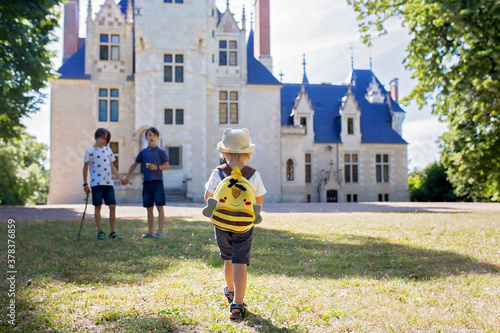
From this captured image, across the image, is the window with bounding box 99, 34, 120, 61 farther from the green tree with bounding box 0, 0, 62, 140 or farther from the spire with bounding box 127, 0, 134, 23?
the green tree with bounding box 0, 0, 62, 140

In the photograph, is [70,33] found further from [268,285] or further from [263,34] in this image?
[268,285]

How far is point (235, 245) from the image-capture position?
344cm

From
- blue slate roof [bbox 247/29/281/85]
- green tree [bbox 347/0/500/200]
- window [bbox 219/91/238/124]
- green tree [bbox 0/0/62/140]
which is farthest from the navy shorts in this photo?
blue slate roof [bbox 247/29/281/85]

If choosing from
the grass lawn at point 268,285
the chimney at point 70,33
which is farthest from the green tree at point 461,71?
the chimney at point 70,33

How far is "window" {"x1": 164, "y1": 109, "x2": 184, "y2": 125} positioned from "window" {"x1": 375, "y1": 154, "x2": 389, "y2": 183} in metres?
15.9

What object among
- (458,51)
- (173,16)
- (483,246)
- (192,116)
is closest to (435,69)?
(458,51)

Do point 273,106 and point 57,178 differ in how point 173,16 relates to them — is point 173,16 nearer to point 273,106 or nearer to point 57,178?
point 273,106

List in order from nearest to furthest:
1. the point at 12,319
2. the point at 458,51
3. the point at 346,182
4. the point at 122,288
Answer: the point at 12,319 → the point at 122,288 → the point at 458,51 → the point at 346,182

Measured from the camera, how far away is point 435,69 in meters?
12.0

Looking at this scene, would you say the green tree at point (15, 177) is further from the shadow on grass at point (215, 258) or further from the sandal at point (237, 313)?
the sandal at point (237, 313)

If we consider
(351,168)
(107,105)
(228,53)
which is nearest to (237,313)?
(107,105)

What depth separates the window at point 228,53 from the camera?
26577 millimetres

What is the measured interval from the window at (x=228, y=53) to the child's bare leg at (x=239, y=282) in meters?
24.3

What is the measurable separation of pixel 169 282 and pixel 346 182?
2833 cm
